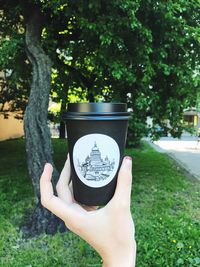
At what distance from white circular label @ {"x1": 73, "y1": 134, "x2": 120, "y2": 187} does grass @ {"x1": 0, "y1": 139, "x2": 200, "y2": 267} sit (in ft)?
8.19

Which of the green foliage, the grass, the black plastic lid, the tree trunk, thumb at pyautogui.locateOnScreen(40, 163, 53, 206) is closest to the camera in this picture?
the black plastic lid

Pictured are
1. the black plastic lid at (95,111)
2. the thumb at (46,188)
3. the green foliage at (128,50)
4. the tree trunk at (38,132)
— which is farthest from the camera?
the green foliage at (128,50)

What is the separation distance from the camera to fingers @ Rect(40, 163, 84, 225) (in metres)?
1.18

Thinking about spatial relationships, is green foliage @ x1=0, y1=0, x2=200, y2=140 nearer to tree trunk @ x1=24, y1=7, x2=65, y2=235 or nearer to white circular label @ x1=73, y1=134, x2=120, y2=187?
tree trunk @ x1=24, y1=7, x2=65, y2=235

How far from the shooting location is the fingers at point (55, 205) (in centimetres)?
118

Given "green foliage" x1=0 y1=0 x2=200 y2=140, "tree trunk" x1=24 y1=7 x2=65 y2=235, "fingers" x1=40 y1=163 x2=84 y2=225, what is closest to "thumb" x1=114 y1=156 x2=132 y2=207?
"fingers" x1=40 y1=163 x2=84 y2=225

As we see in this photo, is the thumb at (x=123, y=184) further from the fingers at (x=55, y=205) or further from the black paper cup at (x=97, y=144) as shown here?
the fingers at (x=55, y=205)

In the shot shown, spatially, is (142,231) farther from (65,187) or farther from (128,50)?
(65,187)

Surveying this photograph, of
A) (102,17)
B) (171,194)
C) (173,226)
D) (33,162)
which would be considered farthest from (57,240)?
(102,17)

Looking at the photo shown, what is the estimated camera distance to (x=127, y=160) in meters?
1.17

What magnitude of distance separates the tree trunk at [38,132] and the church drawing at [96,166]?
10.1ft

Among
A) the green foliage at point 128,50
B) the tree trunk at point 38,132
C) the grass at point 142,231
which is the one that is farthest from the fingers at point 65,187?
the green foliage at point 128,50

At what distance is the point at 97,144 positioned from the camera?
1.14 meters

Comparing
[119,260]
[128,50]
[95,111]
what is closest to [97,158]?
[95,111]
